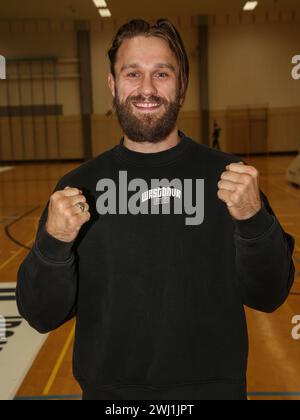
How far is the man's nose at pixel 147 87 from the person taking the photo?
2043 millimetres

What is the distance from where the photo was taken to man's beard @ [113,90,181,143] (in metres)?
2.06

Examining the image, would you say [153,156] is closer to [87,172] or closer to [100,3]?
[87,172]

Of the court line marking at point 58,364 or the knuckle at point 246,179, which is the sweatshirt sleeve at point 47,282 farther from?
the court line marking at point 58,364

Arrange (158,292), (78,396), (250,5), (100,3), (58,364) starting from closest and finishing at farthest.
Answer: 1. (158,292)
2. (78,396)
3. (58,364)
4. (100,3)
5. (250,5)

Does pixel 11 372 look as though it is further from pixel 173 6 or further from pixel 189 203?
pixel 173 6

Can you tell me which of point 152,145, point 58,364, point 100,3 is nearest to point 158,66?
point 152,145

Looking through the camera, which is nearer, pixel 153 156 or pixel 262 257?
pixel 262 257

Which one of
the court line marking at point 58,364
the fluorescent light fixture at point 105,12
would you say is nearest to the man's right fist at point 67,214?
the court line marking at point 58,364

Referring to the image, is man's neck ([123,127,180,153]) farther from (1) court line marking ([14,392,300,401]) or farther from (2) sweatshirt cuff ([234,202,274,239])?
(1) court line marking ([14,392,300,401])

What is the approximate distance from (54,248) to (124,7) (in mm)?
21555

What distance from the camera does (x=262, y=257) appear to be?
1.82 metres

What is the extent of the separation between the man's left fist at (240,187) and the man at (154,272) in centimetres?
10

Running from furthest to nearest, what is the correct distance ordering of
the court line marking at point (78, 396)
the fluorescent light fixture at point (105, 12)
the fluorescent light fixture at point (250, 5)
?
the fluorescent light fixture at point (105, 12), the fluorescent light fixture at point (250, 5), the court line marking at point (78, 396)
